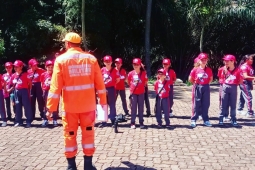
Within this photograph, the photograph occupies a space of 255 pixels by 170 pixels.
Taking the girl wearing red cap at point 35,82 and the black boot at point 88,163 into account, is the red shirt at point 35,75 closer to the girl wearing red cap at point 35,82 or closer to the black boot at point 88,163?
the girl wearing red cap at point 35,82

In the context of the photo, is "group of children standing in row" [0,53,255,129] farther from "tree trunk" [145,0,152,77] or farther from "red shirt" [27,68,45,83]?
"tree trunk" [145,0,152,77]

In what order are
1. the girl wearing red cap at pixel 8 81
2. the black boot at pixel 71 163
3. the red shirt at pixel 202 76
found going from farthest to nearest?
the girl wearing red cap at pixel 8 81, the red shirt at pixel 202 76, the black boot at pixel 71 163

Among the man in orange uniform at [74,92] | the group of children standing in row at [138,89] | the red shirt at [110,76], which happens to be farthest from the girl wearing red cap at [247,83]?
the man in orange uniform at [74,92]

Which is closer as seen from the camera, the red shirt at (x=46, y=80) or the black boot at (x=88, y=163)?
the black boot at (x=88, y=163)

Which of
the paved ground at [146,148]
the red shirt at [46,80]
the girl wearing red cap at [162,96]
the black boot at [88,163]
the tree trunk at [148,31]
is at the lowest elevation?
the paved ground at [146,148]

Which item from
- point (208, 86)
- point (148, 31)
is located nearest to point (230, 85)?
point (208, 86)

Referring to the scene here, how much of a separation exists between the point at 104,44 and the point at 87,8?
225 centimetres

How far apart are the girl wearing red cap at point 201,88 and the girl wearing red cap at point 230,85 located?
410 millimetres

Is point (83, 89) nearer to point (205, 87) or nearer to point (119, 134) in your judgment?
point (119, 134)

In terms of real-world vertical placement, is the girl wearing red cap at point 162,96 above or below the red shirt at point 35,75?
below

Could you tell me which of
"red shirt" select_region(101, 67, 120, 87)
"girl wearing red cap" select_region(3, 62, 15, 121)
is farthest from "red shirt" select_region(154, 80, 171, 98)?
"girl wearing red cap" select_region(3, 62, 15, 121)

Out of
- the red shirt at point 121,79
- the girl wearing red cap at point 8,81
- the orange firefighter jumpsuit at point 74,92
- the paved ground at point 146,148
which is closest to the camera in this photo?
the orange firefighter jumpsuit at point 74,92

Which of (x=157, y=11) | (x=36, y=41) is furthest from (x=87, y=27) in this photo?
(x=157, y=11)

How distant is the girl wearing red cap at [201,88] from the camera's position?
8352 mm
